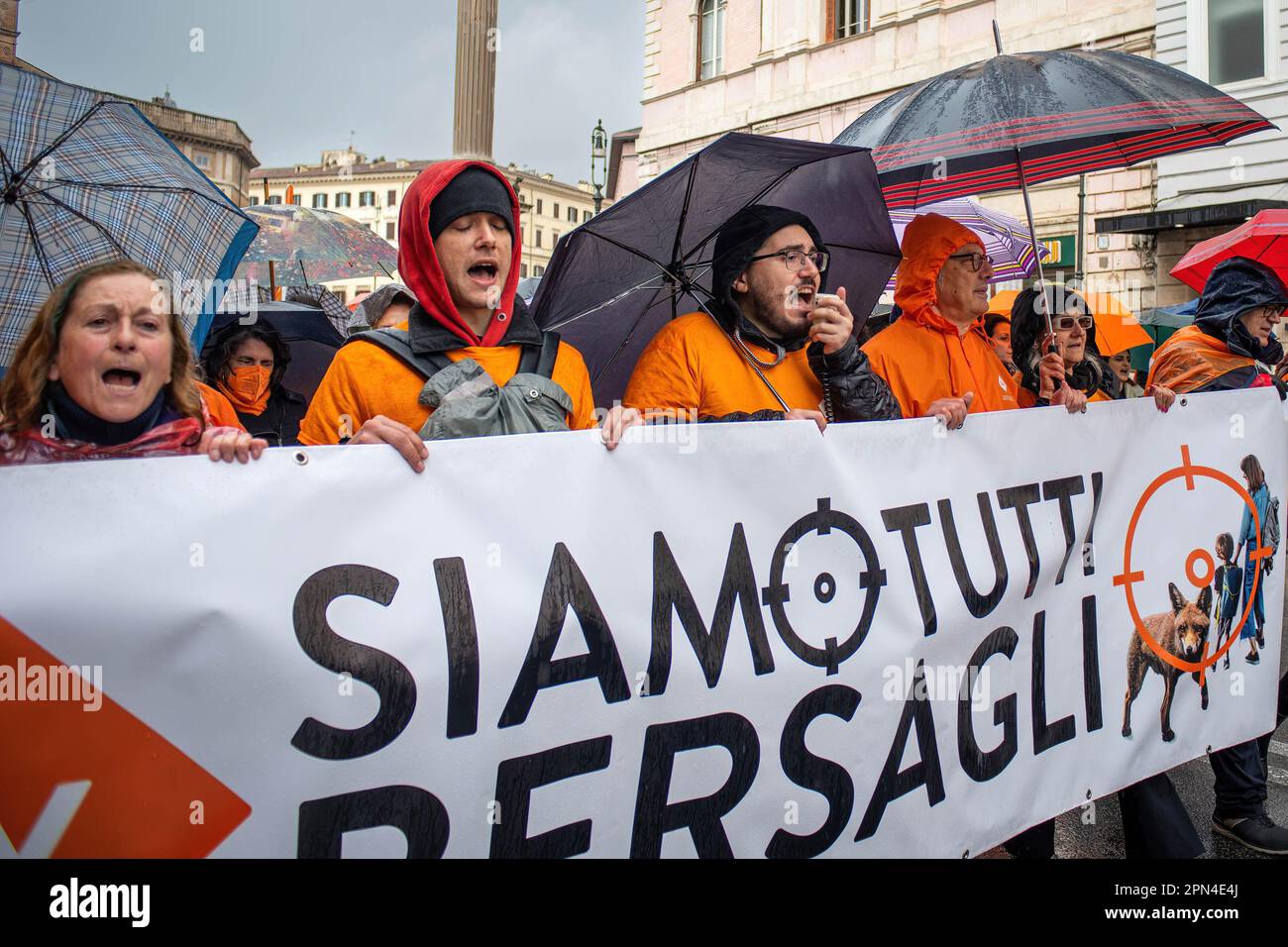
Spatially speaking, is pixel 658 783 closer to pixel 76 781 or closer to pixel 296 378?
pixel 76 781

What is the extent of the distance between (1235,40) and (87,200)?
55.7ft

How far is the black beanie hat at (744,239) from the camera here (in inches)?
113

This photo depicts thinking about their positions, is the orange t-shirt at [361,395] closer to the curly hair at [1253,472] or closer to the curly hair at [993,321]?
the curly hair at [1253,472]

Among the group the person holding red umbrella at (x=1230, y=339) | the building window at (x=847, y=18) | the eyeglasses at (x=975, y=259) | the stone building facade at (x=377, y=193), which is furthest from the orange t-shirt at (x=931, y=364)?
the stone building facade at (x=377, y=193)

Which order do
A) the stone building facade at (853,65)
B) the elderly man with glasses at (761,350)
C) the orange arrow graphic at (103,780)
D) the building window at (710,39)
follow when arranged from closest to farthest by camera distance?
the orange arrow graphic at (103,780) < the elderly man with glasses at (761,350) < the stone building facade at (853,65) < the building window at (710,39)

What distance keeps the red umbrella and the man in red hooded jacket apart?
4.38 metres

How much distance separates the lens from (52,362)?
183 cm

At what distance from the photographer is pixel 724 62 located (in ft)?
78.7

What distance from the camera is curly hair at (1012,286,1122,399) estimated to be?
4.55 metres

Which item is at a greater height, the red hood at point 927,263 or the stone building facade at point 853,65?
the stone building facade at point 853,65

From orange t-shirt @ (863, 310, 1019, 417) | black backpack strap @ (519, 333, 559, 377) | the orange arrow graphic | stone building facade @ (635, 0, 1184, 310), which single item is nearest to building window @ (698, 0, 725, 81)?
stone building facade @ (635, 0, 1184, 310)

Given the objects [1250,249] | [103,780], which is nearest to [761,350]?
[103,780]

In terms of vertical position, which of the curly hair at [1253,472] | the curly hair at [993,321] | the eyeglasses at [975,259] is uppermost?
the curly hair at [993,321]

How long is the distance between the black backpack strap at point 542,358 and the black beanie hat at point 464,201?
1.12ft
